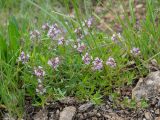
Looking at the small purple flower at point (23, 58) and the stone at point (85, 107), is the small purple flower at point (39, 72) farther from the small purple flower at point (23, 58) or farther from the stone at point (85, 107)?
the stone at point (85, 107)

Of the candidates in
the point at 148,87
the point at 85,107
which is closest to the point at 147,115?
the point at 148,87

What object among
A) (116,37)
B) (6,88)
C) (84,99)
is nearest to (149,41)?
(116,37)

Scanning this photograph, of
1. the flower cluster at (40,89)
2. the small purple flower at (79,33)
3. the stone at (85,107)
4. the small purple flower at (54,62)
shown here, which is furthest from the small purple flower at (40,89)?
the small purple flower at (79,33)

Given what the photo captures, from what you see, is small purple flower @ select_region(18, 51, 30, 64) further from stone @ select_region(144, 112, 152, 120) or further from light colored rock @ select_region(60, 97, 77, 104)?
stone @ select_region(144, 112, 152, 120)

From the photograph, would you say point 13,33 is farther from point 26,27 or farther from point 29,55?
point 26,27

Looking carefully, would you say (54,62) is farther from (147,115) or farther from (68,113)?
(147,115)

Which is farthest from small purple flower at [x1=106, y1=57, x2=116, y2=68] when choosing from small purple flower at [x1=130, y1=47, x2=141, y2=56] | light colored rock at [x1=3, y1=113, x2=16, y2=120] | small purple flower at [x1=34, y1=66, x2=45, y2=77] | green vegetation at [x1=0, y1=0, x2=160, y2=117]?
light colored rock at [x1=3, y1=113, x2=16, y2=120]
